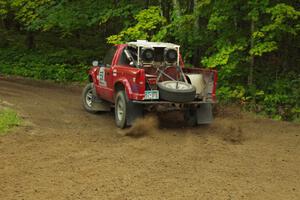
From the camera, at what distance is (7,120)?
32.4ft

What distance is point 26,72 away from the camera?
21.1m

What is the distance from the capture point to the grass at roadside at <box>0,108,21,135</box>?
9.38 meters

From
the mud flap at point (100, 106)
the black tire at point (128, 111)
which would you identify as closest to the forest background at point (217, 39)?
the mud flap at point (100, 106)

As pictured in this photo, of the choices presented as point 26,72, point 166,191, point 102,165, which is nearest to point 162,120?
point 102,165

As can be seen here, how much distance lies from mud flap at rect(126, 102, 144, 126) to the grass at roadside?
2.54 metres

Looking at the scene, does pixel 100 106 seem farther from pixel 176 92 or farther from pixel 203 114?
pixel 176 92

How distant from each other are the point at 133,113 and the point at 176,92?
1.16m

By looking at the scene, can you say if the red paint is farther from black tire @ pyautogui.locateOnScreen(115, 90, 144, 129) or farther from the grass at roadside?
the grass at roadside

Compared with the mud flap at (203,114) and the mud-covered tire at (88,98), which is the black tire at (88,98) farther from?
the mud flap at (203,114)

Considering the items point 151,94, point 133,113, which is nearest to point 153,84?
point 151,94

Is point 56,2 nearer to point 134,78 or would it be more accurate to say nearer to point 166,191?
point 134,78

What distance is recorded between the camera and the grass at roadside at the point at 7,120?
938cm

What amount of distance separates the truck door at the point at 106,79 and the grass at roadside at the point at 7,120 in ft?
7.58

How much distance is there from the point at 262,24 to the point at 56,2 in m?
11.9
